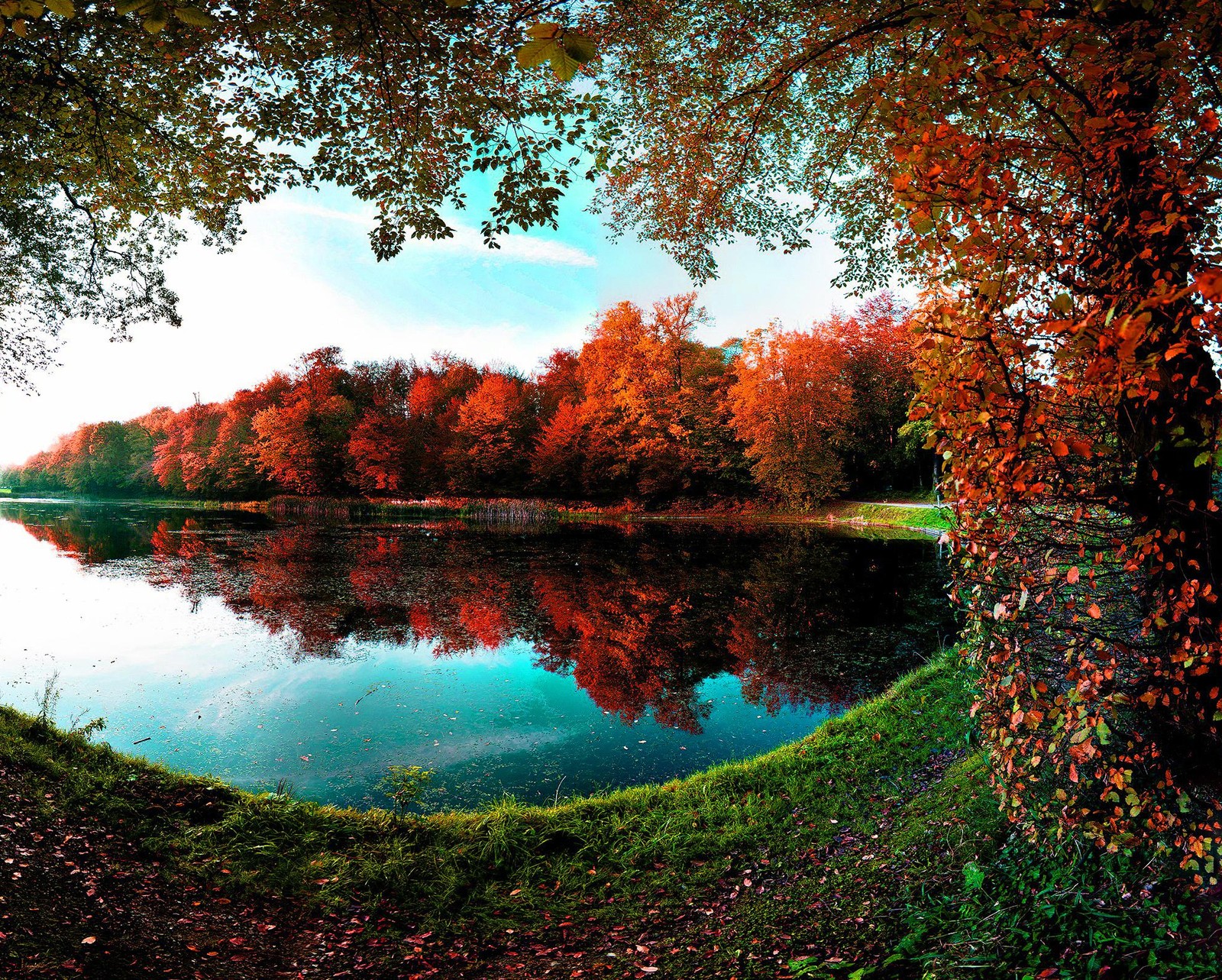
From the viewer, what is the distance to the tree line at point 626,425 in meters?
34.7

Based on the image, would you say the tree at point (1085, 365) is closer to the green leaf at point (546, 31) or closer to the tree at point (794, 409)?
the green leaf at point (546, 31)

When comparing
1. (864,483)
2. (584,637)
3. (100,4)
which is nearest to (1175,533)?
(100,4)

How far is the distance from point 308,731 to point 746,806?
547 cm

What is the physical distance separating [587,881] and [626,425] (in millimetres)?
35609

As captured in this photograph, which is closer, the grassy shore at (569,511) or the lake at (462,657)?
the lake at (462,657)

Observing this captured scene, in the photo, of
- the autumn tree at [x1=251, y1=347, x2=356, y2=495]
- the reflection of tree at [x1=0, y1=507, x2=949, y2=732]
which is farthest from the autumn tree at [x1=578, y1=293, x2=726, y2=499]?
the autumn tree at [x1=251, y1=347, x2=356, y2=495]

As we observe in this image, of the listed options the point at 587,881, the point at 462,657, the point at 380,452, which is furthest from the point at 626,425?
the point at 587,881

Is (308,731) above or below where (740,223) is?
below

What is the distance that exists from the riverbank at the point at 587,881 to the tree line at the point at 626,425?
2999cm

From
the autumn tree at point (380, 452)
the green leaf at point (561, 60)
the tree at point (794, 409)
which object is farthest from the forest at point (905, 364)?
the autumn tree at point (380, 452)

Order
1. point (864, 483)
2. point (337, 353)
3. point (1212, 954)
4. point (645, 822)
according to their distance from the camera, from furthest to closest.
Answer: point (337, 353) → point (864, 483) → point (645, 822) → point (1212, 954)

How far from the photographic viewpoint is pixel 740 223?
26.8 ft

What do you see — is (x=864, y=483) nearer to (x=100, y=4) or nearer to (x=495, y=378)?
(x=495, y=378)

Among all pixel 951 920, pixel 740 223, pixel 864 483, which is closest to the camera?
pixel 951 920
